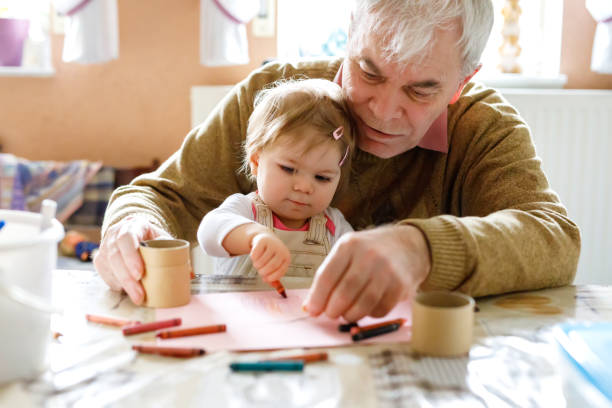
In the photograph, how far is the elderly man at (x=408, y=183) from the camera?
2.90 feet

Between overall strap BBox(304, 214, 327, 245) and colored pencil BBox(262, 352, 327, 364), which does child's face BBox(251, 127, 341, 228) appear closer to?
overall strap BBox(304, 214, 327, 245)

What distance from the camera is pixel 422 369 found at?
2.39 ft

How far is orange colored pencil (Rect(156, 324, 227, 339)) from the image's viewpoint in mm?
801

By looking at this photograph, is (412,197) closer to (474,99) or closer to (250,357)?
(474,99)

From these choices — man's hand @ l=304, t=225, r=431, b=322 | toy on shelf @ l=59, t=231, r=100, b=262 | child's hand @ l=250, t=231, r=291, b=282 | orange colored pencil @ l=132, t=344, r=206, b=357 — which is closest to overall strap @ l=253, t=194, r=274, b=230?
child's hand @ l=250, t=231, r=291, b=282

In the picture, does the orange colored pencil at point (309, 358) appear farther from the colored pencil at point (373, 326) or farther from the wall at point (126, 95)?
the wall at point (126, 95)

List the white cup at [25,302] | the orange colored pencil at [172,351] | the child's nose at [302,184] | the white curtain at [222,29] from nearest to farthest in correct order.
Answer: the white cup at [25,302]
the orange colored pencil at [172,351]
the child's nose at [302,184]
the white curtain at [222,29]

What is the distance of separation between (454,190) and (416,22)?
0.46 m

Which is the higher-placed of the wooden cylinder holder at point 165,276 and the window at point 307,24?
the window at point 307,24

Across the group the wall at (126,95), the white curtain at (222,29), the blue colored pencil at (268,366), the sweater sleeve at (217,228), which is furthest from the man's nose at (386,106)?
the wall at (126,95)

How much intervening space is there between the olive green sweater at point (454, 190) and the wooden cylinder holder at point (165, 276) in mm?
278

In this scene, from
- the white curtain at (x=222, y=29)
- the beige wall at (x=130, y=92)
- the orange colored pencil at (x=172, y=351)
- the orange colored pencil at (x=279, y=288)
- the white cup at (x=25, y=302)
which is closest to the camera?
the white cup at (x=25, y=302)

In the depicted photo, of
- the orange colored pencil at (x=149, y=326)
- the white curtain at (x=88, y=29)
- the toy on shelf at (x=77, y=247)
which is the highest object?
the white curtain at (x=88, y=29)

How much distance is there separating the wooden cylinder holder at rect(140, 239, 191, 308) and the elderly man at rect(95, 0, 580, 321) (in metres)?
0.02
